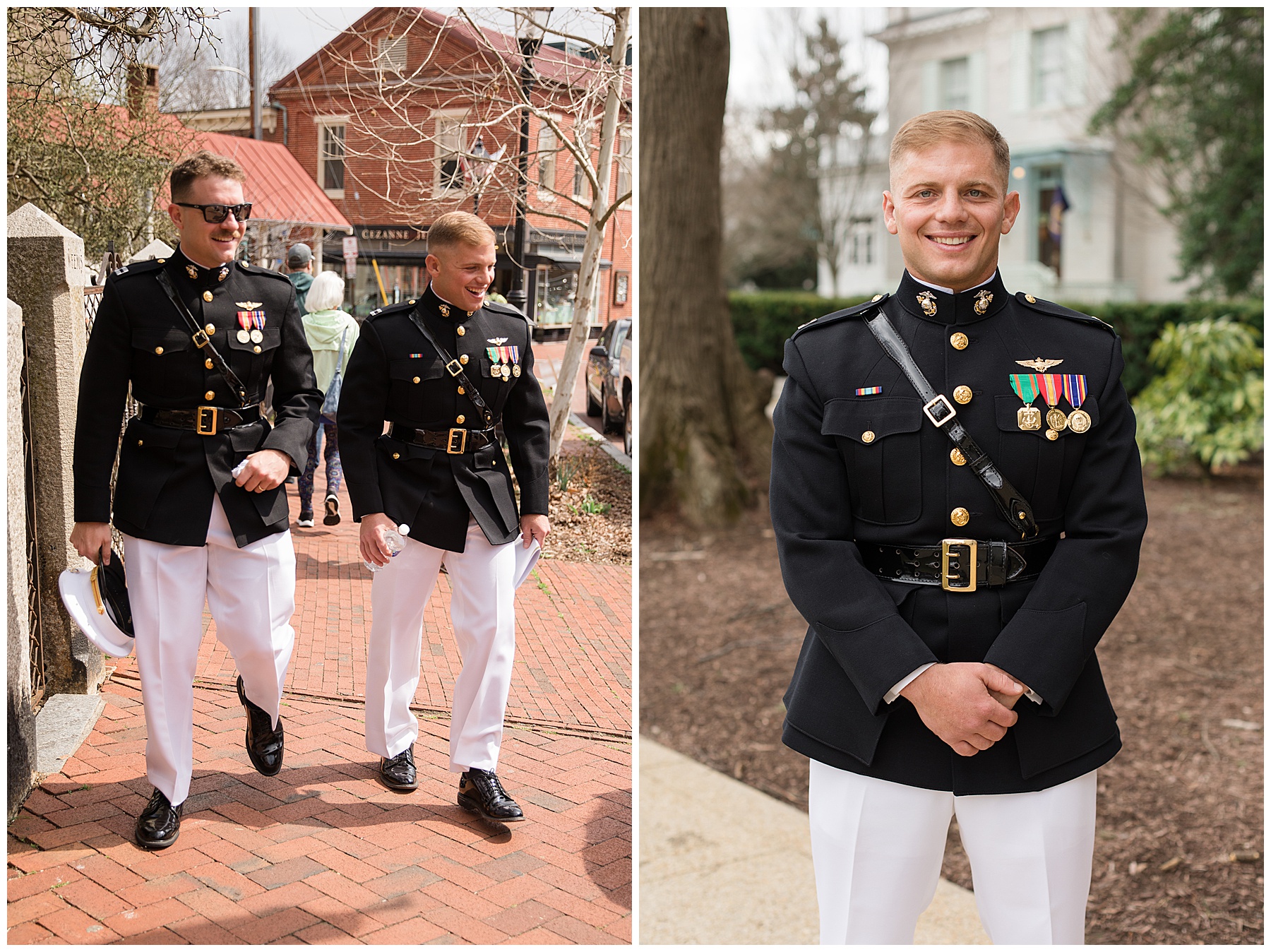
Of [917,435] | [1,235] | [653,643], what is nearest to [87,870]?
[1,235]

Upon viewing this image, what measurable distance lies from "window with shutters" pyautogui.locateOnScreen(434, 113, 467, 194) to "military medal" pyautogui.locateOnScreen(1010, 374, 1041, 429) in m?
1.76

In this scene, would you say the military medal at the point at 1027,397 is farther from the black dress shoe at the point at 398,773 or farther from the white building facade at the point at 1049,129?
the white building facade at the point at 1049,129

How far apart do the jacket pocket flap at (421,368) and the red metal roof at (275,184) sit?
0.50 meters

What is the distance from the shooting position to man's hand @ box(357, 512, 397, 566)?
297 centimetres

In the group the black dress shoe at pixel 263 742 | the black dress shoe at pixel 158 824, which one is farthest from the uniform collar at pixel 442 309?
the black dress shoe at pixel 158 824

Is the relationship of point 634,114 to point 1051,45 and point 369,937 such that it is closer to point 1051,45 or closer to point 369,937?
point 369,937

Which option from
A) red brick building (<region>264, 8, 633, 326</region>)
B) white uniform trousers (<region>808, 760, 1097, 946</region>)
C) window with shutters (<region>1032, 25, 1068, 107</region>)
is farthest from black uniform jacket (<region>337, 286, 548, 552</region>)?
window with shutters (<region>1032, 25, 1068, 107</region>)

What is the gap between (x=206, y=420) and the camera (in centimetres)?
286

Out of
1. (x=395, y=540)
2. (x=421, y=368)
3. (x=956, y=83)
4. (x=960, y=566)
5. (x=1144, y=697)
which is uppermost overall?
(x=956, y=83)

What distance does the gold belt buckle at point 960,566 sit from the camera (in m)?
2.01

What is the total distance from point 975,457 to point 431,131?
1939 mm

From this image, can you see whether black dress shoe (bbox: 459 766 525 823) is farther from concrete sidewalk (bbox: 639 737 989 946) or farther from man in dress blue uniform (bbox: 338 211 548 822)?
concrete sidewalk (bbox: 639 737 989 946)

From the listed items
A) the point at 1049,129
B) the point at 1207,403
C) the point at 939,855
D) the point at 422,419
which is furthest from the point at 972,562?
the point at 1049,129

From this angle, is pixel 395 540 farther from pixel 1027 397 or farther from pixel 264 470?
pixel 1027 397
